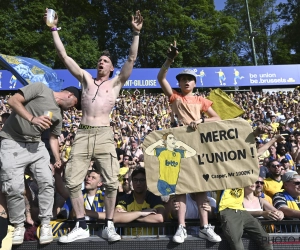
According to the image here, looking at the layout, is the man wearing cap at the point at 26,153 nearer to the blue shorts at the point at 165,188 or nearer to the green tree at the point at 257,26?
the blue shorts at the point at 165,188

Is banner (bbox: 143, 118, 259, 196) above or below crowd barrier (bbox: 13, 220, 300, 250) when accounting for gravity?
above

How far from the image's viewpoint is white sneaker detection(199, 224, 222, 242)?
3.37 m

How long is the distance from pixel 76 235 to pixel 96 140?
975 mm

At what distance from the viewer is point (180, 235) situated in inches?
133

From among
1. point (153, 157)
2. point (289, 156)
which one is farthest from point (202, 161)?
point (289, 156)

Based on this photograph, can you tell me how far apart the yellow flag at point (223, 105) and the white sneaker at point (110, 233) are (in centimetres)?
197

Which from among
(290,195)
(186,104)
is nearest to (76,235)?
(186,104)

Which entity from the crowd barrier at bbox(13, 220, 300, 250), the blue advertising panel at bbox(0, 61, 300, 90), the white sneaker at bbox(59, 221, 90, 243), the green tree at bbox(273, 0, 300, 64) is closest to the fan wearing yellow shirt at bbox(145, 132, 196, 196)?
the crowd barrier at bbox(13, 220, 300, 250)

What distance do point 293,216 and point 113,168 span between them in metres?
2.08

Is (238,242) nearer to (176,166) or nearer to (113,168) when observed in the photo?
(176,166)

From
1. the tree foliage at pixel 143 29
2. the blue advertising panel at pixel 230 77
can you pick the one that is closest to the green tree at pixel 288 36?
the tree foliage at pixel 143 29

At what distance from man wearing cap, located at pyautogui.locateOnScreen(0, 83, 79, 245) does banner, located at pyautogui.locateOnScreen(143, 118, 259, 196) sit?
3.74 ft

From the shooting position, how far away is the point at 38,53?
28719 millimetres

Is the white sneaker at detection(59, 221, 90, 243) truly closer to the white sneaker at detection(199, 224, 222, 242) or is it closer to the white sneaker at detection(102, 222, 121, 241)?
the white sneaker at detection(102, 222, 121, 241)
